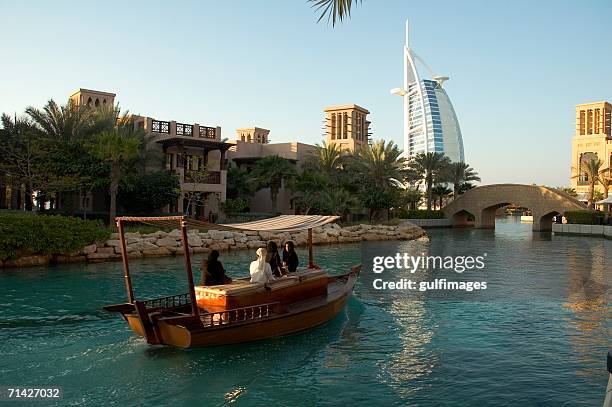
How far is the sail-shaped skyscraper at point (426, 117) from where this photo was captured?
154 metres

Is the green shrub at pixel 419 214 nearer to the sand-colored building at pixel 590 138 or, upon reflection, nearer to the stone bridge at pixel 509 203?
the stone bridge at pixel 509 203

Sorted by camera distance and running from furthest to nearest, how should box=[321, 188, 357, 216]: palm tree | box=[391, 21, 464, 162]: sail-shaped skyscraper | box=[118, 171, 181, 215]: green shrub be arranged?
1. box=[391, 21, 464, 162]: sail-shaped skyscraper
2. box=[321, 188, 357, 216]: palm tree
3. box=[118, 171, 181, 215]: green shrub

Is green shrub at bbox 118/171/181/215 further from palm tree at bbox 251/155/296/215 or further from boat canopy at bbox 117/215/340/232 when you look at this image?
boat canopy at bbox 117/215/340/232

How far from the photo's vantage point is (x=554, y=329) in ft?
42.7

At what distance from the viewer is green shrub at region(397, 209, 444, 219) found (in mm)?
56469

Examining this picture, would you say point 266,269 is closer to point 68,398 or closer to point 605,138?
point 68,398

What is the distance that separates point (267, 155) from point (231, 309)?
40210 mm

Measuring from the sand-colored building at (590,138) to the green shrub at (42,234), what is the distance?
8931 cm

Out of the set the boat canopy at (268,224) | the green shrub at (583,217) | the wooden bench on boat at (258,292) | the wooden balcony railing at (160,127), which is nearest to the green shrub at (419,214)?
the green shrub at (583,217)

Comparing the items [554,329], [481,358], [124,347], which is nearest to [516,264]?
[554,329]

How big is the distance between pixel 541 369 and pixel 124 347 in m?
7.96

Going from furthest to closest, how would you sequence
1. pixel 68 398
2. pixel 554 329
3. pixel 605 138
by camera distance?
pixel 605 138, pixel 554 329, pixel 68 398

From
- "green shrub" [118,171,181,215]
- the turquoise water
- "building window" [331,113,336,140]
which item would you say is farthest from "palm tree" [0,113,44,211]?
"building window" [331,113,336,140]

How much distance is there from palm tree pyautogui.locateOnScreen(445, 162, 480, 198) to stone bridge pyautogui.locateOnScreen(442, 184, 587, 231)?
8.79 feet
